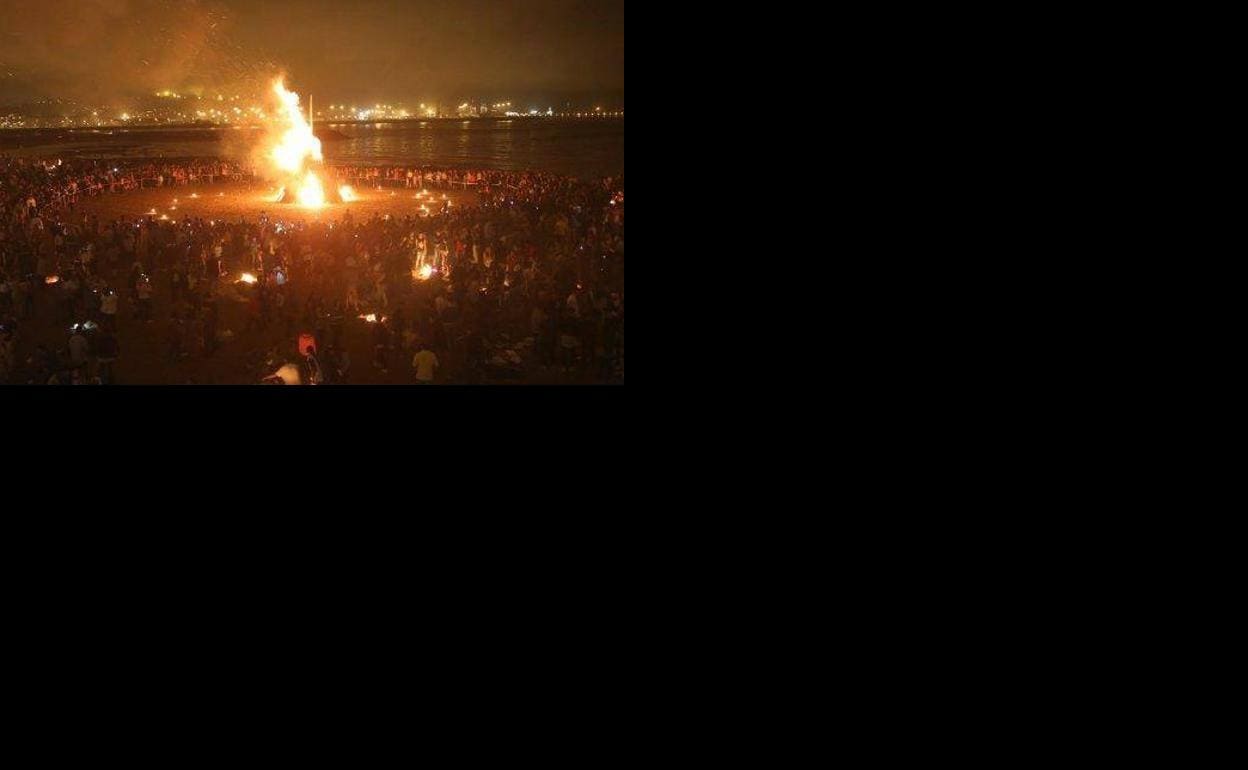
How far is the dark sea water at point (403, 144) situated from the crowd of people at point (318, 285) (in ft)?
0.43

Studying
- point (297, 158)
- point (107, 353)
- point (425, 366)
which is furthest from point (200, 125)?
point (425, 366)

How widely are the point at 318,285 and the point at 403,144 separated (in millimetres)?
1369

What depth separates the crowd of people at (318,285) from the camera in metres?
4.69

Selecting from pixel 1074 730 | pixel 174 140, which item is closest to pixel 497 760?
pixel 1074 730

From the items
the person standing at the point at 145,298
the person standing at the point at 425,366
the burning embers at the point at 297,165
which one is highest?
the burning embers at the point at 297,165

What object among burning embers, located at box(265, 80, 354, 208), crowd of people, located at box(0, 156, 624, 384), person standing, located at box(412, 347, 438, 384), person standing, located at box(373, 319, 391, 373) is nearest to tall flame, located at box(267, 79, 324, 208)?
burning embers, located at box(265, 80, 354, 208)

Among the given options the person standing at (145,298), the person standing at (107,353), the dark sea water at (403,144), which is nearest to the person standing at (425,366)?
the dark sea water at (403,144)

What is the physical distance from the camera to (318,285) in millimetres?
5020

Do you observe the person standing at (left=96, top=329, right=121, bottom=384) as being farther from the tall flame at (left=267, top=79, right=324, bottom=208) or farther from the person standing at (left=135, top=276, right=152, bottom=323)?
the tall flame at (left=267, top=79, right=324, bottom=208)

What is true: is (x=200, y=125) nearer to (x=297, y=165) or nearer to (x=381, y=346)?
(x=297, y=165)

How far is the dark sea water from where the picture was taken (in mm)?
5059

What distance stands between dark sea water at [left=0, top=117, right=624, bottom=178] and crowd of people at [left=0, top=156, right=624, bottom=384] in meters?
0.13

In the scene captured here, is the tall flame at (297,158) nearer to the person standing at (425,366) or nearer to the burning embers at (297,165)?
the burning embers at (297,165)

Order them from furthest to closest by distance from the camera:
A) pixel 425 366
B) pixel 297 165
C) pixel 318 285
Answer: pixel 297 165
pixel 318 285
pixel 425 366
